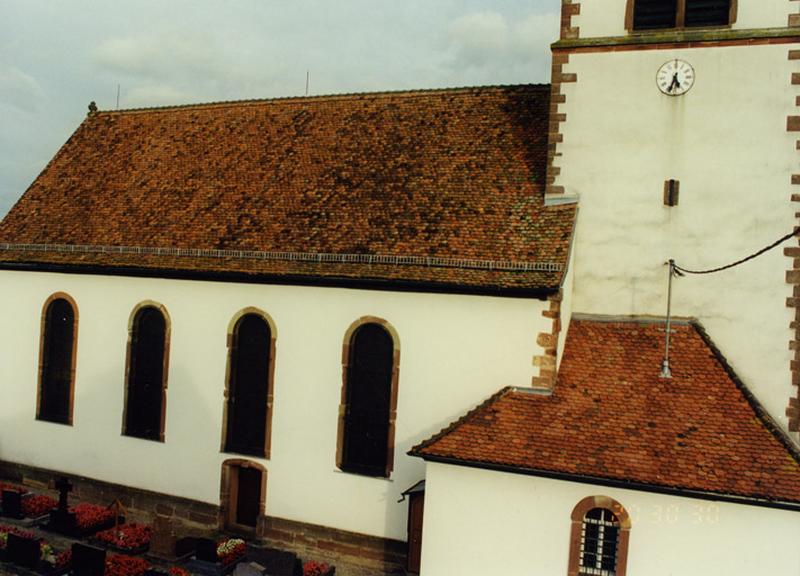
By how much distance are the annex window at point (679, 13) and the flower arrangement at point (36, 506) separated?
66.7ft

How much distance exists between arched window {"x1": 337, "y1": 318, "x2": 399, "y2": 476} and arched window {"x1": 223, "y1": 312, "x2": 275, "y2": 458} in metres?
Result: 2.34

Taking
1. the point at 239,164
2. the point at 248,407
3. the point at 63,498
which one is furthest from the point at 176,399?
the point at 239,164

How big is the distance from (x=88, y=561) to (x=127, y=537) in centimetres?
184

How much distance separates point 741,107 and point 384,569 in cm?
1370

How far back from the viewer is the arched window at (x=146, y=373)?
20.2 metres

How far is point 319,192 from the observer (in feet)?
65.1

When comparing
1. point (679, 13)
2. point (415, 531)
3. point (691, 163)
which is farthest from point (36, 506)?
point (679, 13)

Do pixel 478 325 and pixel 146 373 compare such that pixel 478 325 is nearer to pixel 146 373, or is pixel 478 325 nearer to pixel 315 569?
pixel 315 569

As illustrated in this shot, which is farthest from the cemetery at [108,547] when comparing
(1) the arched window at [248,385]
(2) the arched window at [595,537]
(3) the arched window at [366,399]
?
(2) the arched window at [595,537]

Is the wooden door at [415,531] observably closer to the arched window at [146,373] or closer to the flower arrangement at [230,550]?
the flower arrangement at [230,550]

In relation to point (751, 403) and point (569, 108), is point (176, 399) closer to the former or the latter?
point (569, 108)

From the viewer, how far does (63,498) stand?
64.0 ft

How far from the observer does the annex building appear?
14.2 m

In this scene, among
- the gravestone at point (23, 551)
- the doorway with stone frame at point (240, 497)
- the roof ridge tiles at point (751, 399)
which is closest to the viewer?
the roof ridge tiles at point (751, 399)
